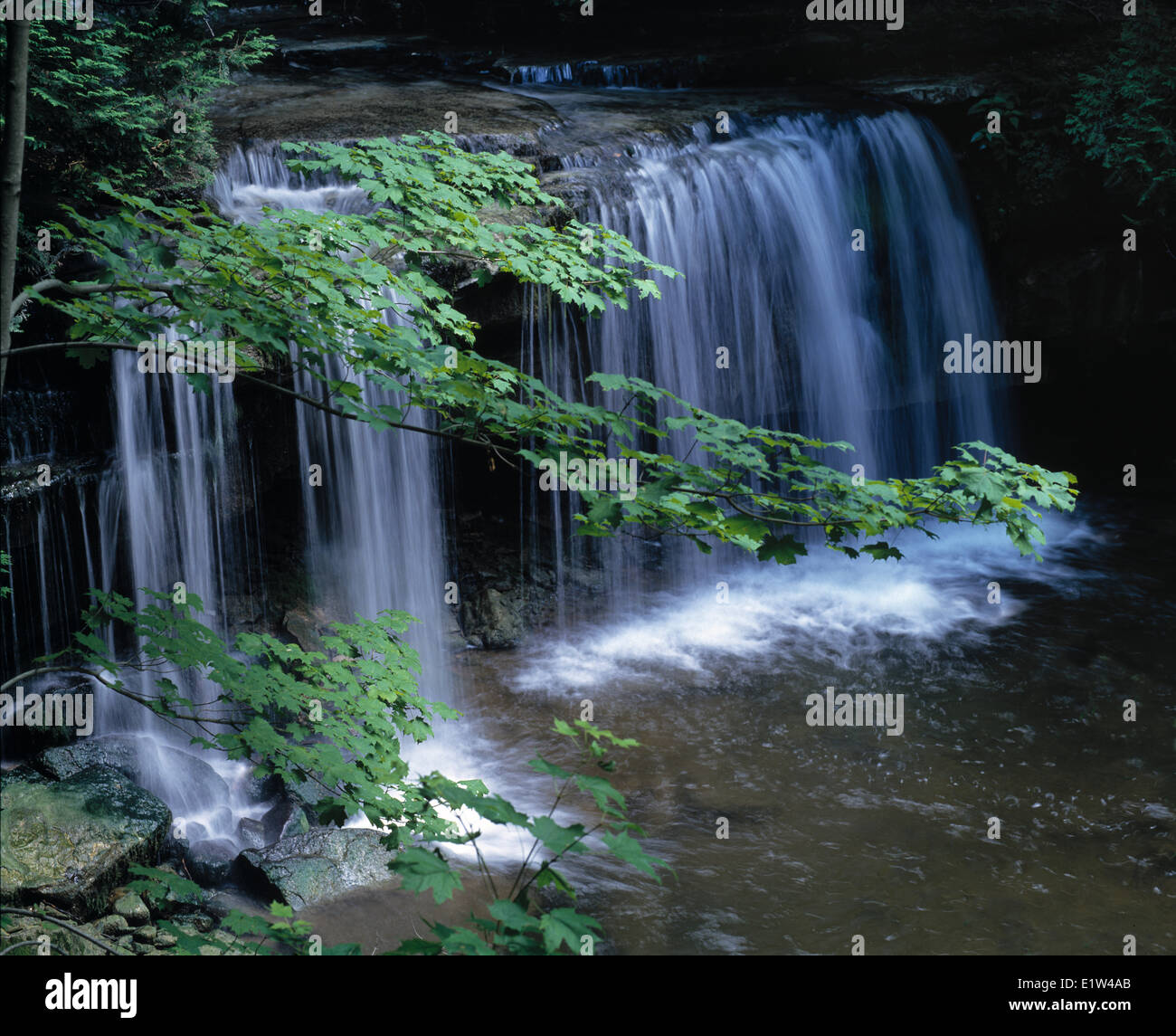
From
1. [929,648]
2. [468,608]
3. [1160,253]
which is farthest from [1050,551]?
[468,608]

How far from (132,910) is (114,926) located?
0.17 meters

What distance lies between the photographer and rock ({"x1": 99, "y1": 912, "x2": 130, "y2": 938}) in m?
4.94

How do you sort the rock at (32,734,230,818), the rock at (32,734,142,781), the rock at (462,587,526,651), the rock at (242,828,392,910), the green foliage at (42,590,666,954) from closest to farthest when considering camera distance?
the green foliage at (42,590,666,954) < the rock at (242,828,392,910) < the rock at (32,734,142,781) < the rock at (32,734,230,818) < the rock at (462,587,526,651)

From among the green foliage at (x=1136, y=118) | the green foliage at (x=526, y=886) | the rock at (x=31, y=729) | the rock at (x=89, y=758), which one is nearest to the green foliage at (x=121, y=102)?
the rock at (x=31, y=729)

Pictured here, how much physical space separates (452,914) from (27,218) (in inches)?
216

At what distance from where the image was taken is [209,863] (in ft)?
19.3

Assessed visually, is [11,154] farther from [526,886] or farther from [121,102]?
[121,102]

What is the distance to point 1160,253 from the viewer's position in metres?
11.9

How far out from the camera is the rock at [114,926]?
4938 millimetres

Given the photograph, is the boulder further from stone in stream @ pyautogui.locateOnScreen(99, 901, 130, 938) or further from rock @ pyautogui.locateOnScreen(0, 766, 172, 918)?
stone in stream @ pyautogui.locateOnScreen(99, 901, 130, 938)

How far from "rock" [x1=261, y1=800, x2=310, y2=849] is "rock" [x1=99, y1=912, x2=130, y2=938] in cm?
117

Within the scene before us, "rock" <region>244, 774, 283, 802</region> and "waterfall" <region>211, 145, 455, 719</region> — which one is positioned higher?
"waterfall" <region>211, 145, 455, 719</region>

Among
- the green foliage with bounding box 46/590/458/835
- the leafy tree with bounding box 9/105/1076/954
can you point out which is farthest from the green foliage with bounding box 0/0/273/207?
the green foliage with bounding box 46/590/458/835
